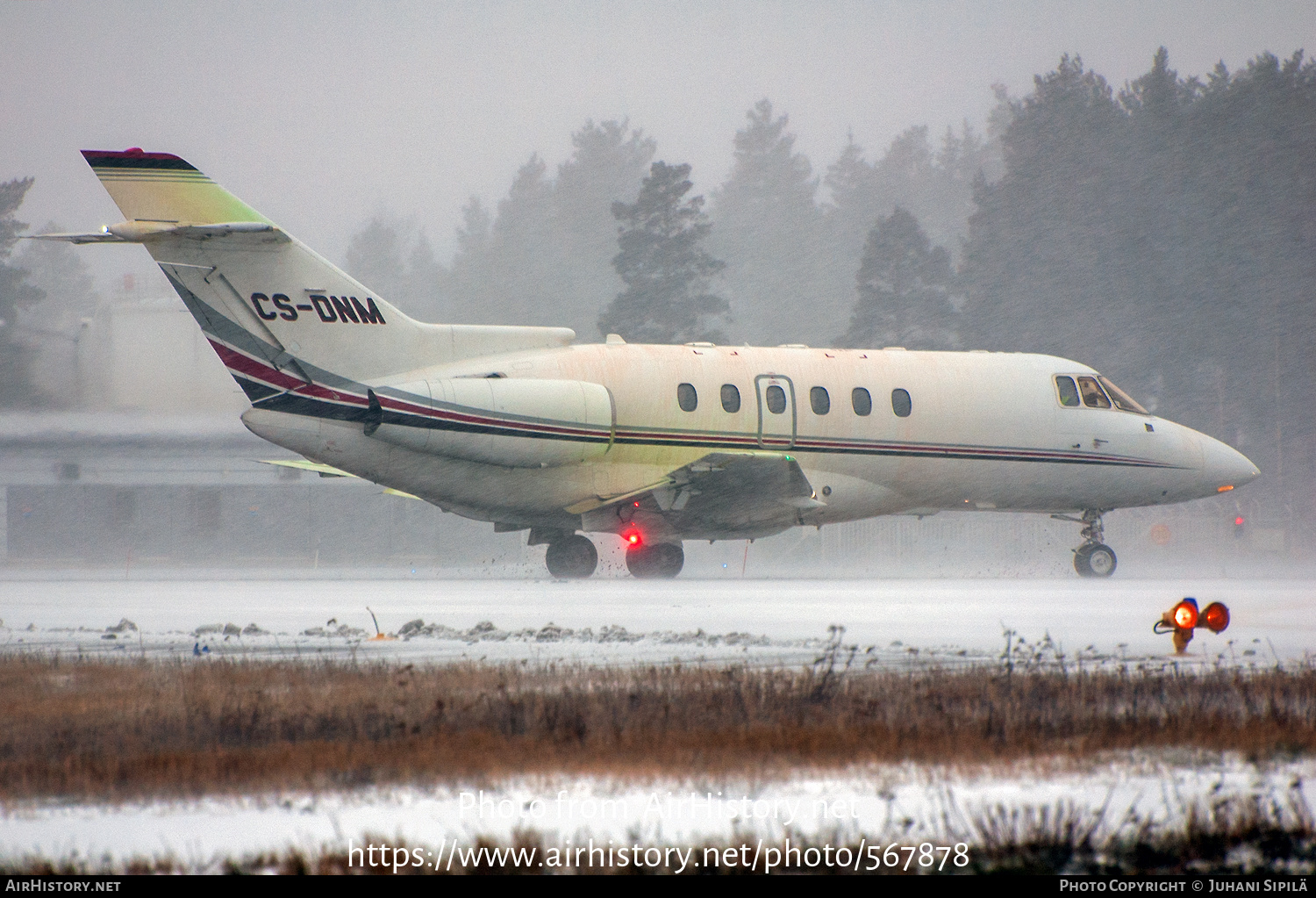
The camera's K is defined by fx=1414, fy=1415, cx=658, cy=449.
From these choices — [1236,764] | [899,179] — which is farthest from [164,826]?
[899,179]

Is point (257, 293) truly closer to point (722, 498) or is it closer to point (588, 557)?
point (588, 557)

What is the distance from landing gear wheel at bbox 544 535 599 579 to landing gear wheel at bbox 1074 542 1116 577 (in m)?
8.24

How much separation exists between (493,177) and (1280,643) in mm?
101474

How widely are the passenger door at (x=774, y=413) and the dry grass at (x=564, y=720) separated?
37.6 ft

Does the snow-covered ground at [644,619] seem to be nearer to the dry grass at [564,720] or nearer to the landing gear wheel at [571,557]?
the landing gear wheel at [571,557]

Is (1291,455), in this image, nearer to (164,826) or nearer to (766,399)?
(766,399)

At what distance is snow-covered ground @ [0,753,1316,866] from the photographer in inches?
203

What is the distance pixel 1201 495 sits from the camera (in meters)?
24.6

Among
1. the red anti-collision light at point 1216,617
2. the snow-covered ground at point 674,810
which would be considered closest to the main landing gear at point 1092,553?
the red anti-collision light at point 1216,617

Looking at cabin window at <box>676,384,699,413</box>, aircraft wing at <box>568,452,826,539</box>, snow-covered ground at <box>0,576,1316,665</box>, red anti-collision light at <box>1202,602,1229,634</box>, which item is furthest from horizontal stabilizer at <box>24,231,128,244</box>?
red anti-collision light at <box>1202,602,1229,634</box>

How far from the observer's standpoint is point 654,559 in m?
22.1

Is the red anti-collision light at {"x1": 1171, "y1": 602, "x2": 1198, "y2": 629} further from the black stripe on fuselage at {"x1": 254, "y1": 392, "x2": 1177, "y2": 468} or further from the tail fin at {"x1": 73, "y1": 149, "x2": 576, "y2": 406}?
the tail fin at {"x1": 73, "y1": 149, "x2": 576, "y2": 406}

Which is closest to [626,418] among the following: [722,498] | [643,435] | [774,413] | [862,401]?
[643,435]

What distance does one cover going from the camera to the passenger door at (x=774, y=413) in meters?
21.1
